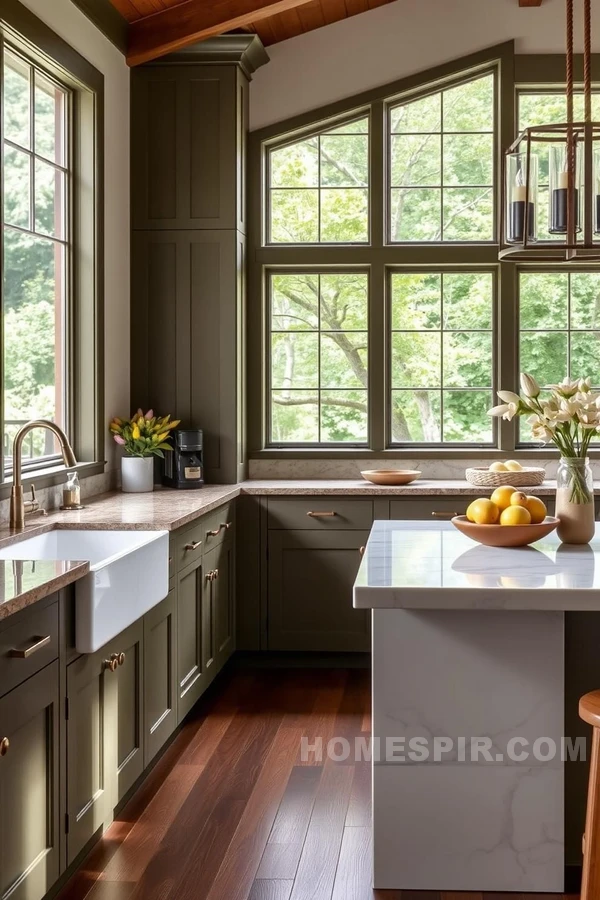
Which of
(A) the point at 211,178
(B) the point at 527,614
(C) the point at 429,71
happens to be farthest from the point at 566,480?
(C) the point at 429,71

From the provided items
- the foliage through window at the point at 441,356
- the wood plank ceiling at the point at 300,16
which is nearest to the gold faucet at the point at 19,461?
the wood plank ceiling at the point at 300,16

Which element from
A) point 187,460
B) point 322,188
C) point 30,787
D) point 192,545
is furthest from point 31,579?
point 322,188

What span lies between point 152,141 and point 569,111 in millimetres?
2844

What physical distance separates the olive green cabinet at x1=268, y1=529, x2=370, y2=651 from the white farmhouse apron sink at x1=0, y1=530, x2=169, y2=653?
1507 millimetres

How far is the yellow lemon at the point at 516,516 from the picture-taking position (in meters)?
2.94

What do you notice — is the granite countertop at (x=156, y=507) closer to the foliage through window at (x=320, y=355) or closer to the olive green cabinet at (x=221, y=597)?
the olive green cabinet at (x=221, y=597)

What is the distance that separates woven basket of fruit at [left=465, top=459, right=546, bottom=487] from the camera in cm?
476

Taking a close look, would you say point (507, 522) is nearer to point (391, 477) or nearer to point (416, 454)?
point (391, 477)

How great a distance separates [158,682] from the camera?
3.57m

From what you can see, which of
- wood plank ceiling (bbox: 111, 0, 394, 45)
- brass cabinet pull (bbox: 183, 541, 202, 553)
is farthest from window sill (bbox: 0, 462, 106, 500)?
wood plank ceiling (bbox: 111, 0, 394, 45)

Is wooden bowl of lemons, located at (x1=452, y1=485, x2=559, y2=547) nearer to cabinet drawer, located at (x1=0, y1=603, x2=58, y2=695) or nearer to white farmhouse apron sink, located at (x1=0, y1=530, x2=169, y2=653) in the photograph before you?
white farmhouse apron sink, located at (x1=0, y1=530, x2=169, y2=653)

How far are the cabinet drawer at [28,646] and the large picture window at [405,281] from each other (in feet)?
10.1

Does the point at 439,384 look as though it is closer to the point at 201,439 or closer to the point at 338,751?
the point at 201,439

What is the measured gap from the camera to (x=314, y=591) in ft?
16.3
